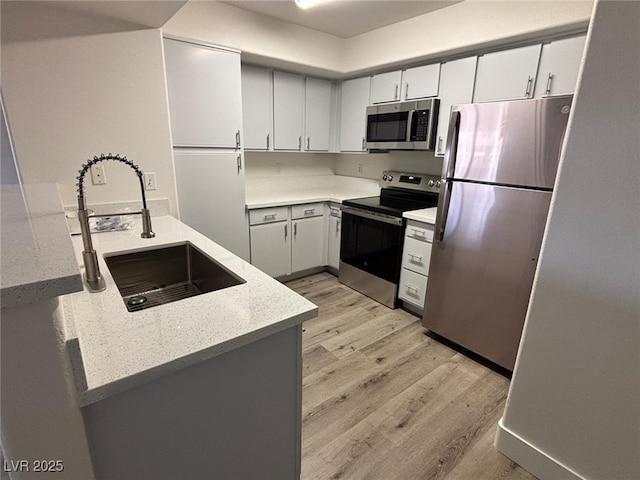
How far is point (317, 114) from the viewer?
3531 millimetres

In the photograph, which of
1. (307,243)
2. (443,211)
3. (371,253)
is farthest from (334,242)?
(443,211)

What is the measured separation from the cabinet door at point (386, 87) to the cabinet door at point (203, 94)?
1.30 m

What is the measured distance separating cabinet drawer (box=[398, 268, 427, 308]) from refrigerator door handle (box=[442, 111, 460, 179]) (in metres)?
0.90

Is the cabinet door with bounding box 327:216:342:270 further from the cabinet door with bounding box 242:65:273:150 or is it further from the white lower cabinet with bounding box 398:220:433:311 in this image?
the cabinet door with bounding box 242:65:273:150

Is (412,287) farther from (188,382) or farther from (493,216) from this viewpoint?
(188,382)

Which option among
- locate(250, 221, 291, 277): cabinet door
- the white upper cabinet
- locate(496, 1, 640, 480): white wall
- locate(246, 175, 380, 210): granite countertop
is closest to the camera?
locate(496, 1, 640, 480): white wall

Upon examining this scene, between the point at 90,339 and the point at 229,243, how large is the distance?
2.10 m

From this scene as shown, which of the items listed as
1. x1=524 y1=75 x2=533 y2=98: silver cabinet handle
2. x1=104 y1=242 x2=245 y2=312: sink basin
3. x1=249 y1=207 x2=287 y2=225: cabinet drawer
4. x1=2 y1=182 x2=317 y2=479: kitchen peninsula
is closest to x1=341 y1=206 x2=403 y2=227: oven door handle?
x1=249 y1=207 x2=287 y2=225: cabinet drawer

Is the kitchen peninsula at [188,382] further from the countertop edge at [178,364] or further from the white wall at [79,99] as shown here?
the white wall at [79,99]

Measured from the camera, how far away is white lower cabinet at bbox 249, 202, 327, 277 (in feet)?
10.3

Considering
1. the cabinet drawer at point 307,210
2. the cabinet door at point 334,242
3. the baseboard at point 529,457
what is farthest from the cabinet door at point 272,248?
the baseboard at point 529,457

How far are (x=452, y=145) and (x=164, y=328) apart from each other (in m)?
1.96

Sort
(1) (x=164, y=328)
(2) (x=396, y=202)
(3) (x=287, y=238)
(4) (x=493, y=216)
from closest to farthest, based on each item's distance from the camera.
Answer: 1. (1) (x=164, y=328)
2. (4) (x=493, y=216)
3. (2) (x=396, y=202)
4. (3) (x=287, y=238)

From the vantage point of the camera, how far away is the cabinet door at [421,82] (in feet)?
8.95
